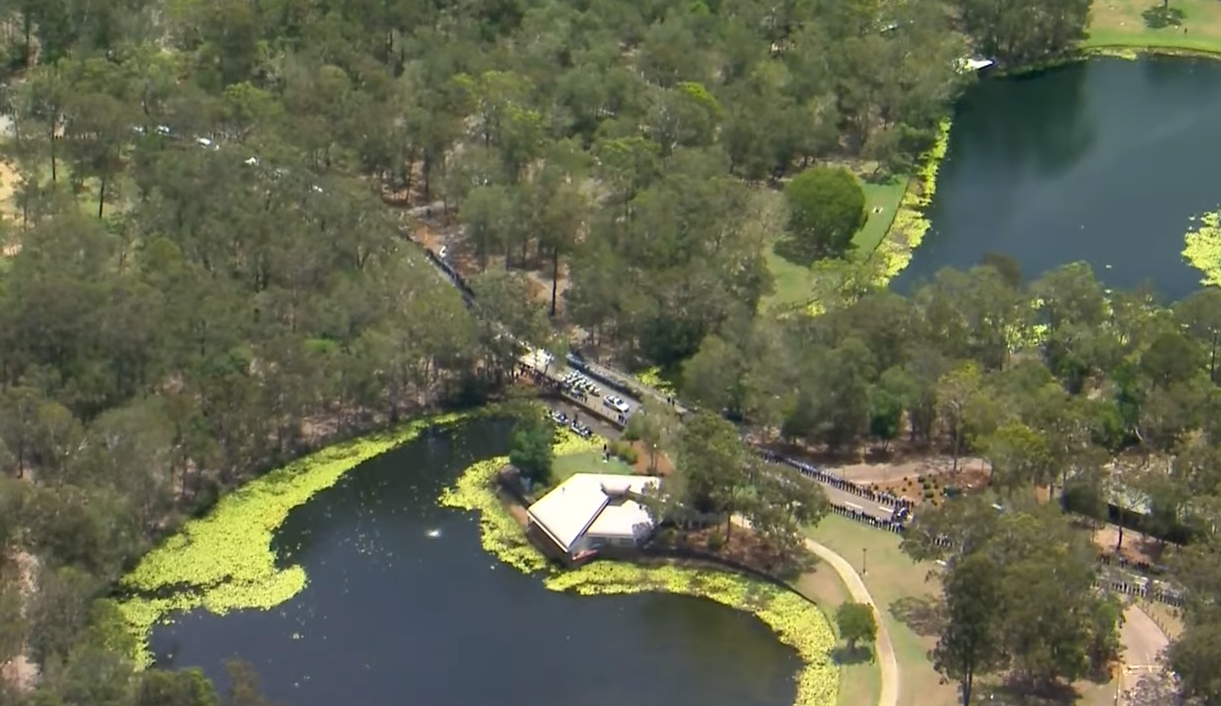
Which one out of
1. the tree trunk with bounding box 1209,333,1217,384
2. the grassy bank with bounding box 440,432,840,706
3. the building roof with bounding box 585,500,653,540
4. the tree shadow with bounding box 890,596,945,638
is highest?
the tree trunk with bounding box 1209,333,1217,384

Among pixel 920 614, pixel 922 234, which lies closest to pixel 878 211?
pixel 922 234

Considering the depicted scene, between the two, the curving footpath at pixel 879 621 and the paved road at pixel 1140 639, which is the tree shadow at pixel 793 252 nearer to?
the curving footpath at pixel 879 621

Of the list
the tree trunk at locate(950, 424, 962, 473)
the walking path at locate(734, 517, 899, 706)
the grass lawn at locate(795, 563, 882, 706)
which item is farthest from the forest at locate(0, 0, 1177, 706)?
the grass lawn at locate(795, 563, 882, 706)

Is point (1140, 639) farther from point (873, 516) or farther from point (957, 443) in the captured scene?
point (957, 443)

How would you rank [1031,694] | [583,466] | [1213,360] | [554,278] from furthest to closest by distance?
[554,278]
[1213,360]
[583,466]
[1031,694]

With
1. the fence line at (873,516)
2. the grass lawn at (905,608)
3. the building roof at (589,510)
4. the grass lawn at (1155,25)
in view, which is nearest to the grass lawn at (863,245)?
the fence line at (873,516)

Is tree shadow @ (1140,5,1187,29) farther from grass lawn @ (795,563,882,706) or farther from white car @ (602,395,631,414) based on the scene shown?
grass lawn @ (795,563,882,706)
